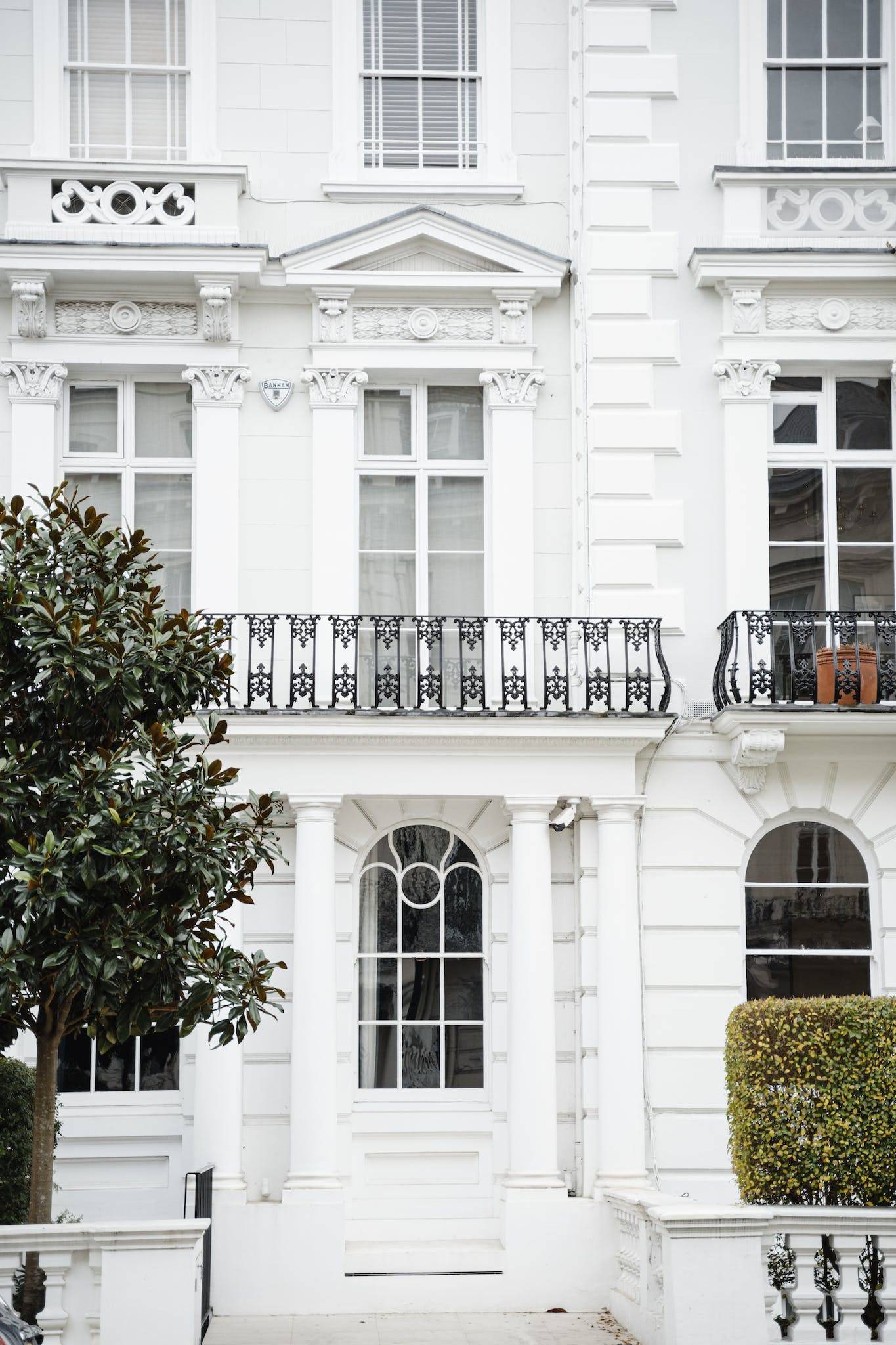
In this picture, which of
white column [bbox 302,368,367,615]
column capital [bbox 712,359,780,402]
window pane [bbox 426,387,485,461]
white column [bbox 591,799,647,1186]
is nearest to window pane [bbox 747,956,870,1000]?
white column [bbox 591,799,647,1186]

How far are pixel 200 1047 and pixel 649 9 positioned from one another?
10910 mm

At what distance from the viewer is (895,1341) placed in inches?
432

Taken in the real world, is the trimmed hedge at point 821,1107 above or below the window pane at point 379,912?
below

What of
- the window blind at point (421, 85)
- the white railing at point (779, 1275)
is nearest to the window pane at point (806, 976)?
the white railing at point (779, 1275)

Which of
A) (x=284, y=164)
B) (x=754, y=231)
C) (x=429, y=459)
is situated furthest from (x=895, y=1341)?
(x=284, y=164)

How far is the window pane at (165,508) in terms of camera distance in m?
16.6

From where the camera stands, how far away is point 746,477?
1622cm

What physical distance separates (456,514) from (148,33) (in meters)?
5.72

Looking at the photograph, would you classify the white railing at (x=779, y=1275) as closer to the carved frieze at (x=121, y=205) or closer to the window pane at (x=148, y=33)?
the carved frieze at (x=121, y=205)

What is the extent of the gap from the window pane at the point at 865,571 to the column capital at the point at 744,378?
68.1 inches

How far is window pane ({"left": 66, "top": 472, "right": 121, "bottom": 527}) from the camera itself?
649 inches

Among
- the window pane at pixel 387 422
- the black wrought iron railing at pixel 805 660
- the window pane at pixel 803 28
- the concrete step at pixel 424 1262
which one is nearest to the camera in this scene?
the concrete step at pixel 424 1262

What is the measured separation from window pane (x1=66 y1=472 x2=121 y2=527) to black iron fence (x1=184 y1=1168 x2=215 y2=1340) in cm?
640

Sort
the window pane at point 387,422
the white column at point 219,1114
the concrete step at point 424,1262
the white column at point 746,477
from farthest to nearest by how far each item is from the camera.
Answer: the window pane at point 387,422
the white column at point 746,477
the white column at point 219,1114
the concrete step at point 424,1262
